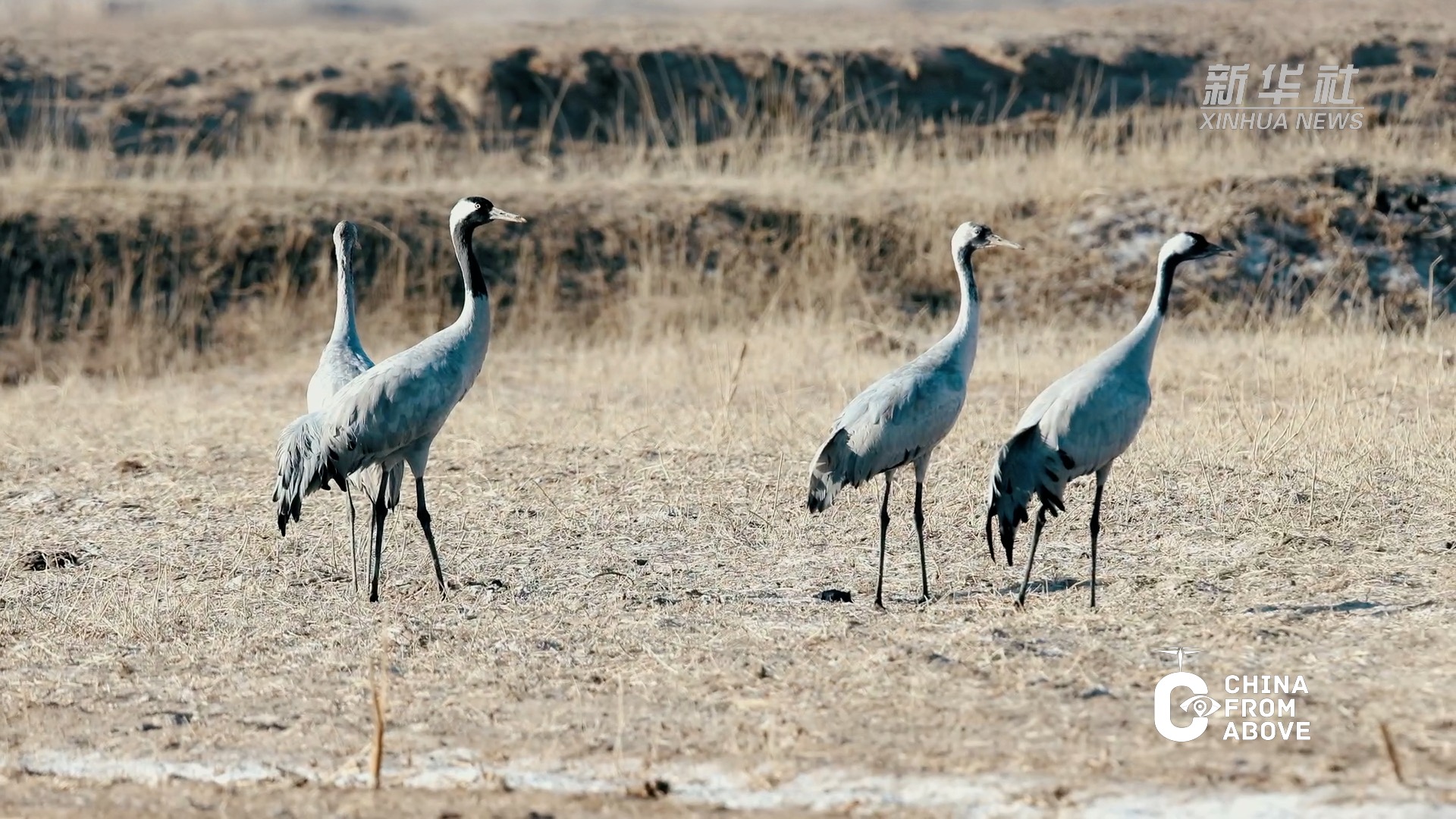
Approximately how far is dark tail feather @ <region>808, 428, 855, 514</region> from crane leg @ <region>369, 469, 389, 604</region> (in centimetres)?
154

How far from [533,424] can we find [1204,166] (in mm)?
7331

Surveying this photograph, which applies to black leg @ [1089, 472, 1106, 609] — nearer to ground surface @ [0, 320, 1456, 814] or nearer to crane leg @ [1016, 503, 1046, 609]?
ground surface @ [0, 320, 1456, 814]

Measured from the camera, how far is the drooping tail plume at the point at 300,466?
21.4 ft

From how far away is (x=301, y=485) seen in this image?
654 cm

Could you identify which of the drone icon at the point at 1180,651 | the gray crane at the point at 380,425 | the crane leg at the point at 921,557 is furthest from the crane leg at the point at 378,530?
the drone icon at the point at 1180,651

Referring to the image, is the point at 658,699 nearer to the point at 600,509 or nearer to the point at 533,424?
the point at 600,509

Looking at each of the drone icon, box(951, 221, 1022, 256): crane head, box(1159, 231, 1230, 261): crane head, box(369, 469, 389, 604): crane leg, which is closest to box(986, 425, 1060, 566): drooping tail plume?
the drone icon

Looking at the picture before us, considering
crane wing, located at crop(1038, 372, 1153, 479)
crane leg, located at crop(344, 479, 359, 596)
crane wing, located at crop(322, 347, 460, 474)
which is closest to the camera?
crane wing, located at crop(1038, 372, 1153, 479)

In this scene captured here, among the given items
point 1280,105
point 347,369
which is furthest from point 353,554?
point 1280,105

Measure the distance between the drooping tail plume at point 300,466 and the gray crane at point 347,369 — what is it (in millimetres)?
252

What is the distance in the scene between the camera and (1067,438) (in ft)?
19.8

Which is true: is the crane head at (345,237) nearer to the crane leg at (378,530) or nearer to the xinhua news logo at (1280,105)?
the crane leg at (378,530)

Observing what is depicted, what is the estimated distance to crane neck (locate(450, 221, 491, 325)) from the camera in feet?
22.4

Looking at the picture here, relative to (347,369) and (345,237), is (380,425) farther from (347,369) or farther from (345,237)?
(345,237)
